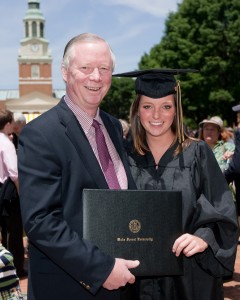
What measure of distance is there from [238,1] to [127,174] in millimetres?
31375

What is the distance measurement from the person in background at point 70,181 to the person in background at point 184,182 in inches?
10.6

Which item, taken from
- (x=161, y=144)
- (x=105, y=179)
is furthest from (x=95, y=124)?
(x=161, y=144)

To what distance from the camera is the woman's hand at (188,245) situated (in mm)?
2545

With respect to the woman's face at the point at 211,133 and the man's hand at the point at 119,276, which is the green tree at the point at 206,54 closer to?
the woman's face at the point at 211,133

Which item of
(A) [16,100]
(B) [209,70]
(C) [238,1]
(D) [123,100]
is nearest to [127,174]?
(B) [209,70]

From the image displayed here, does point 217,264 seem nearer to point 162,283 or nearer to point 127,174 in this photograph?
point 162,283

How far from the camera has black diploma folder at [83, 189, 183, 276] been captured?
242 centimetres

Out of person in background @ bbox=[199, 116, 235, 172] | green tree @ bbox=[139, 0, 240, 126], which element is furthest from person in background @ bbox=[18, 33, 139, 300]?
green tree @ bbox=[139, 0, 240, 126]

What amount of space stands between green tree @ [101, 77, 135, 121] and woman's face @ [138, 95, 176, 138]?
62.1m

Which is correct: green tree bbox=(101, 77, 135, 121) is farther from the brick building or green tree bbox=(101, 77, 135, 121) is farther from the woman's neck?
the woman's neck

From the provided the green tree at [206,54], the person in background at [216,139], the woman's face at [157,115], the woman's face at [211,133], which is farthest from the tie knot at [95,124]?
the green tree at [206,54]

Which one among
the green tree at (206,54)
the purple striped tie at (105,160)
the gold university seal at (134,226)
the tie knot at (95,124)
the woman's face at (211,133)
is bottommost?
the gold university seal at (134,226)

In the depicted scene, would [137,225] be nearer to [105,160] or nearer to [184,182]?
[105,160]

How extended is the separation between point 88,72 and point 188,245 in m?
0.89
